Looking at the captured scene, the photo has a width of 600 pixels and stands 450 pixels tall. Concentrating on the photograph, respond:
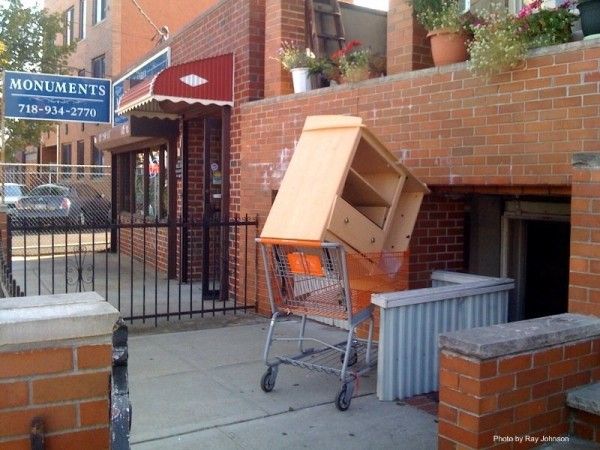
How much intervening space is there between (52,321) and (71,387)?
225 mm

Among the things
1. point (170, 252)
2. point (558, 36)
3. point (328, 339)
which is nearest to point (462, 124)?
point (558, 36)

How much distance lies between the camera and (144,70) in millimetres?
13172

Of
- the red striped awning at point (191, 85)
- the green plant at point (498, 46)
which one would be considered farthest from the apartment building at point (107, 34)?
the green plant at point (498, 46)

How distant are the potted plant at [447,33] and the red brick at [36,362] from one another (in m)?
4.52

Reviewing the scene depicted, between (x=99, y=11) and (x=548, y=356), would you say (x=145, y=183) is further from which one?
(x=99, y=11)

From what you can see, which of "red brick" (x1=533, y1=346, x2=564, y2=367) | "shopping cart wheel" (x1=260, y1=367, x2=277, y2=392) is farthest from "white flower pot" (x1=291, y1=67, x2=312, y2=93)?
A: "red brick" (x1=533, y1=346, x2=564, y2=367)

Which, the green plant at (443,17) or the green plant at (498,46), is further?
the green plant at (443,17)

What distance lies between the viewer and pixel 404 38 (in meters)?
6.41

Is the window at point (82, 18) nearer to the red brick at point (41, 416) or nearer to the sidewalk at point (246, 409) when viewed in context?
the sidewalk at point (246, 409)

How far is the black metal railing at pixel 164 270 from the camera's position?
24.8 ft

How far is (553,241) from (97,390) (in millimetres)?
5529

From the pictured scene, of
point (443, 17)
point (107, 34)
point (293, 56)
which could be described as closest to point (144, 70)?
point (293, 56)

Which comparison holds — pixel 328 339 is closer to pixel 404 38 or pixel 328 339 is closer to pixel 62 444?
pixel 404 38

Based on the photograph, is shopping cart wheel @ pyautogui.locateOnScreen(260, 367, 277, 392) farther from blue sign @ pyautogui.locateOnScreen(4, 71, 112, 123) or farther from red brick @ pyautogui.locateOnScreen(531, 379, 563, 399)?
blue sign @ pyautogui.locateOnScreen(4, 71, 112, 123)
